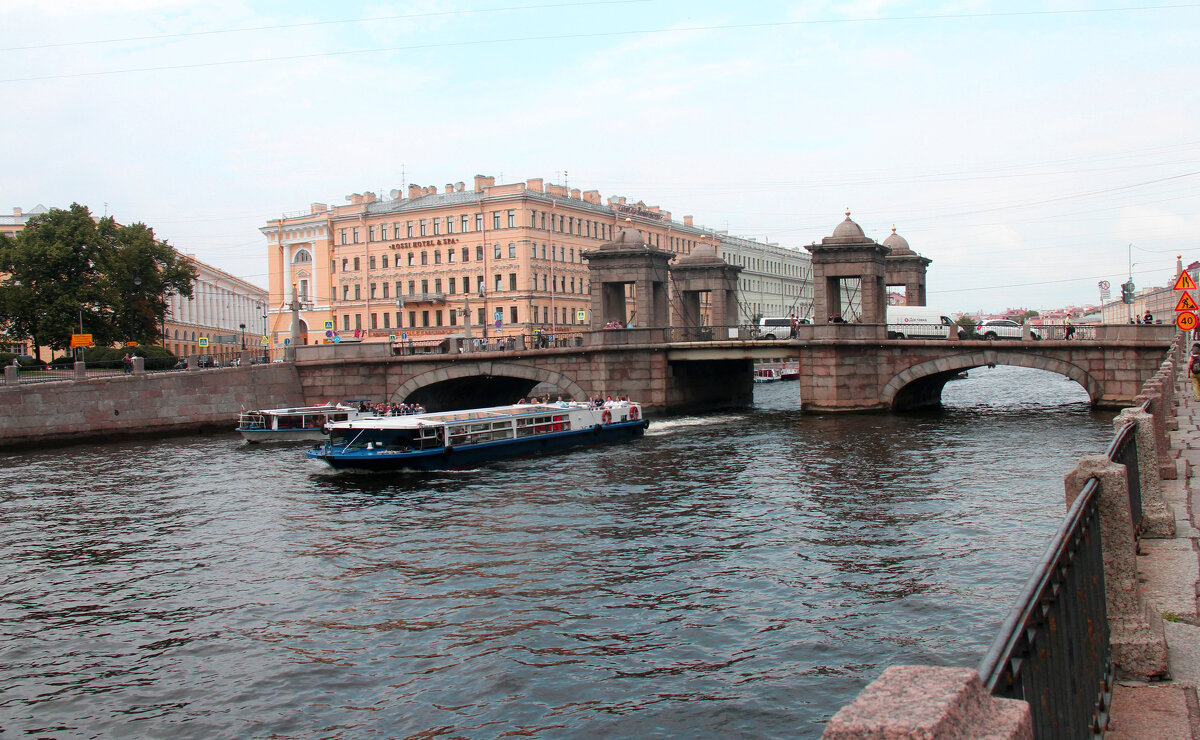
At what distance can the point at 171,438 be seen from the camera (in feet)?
148

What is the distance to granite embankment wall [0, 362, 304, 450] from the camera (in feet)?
136

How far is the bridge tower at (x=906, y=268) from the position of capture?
64.9 m

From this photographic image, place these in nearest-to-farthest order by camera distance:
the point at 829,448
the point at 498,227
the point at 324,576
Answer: the point at 324,576
the point at 829,448
the point at 498,227

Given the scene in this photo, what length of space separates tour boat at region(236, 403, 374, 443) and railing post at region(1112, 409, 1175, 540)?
1424 inches

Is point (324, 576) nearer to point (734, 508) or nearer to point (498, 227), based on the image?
point (734, 508)

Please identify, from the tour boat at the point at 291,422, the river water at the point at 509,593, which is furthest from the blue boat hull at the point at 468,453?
the tour boat at the point at 291,422

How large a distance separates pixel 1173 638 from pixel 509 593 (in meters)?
11.3

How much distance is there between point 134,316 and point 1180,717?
65.3m

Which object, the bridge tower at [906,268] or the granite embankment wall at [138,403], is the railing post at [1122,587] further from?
the bridge tower at [906,268]

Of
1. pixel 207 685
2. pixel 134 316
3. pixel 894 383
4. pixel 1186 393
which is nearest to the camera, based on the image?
pixel 207 685

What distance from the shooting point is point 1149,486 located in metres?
9.30

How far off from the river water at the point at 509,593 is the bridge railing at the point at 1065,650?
5188 millimetres

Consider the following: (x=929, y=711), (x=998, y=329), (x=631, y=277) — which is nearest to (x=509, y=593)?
(x=929, y=711)

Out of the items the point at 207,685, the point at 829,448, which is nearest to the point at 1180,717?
the point at 207,685
